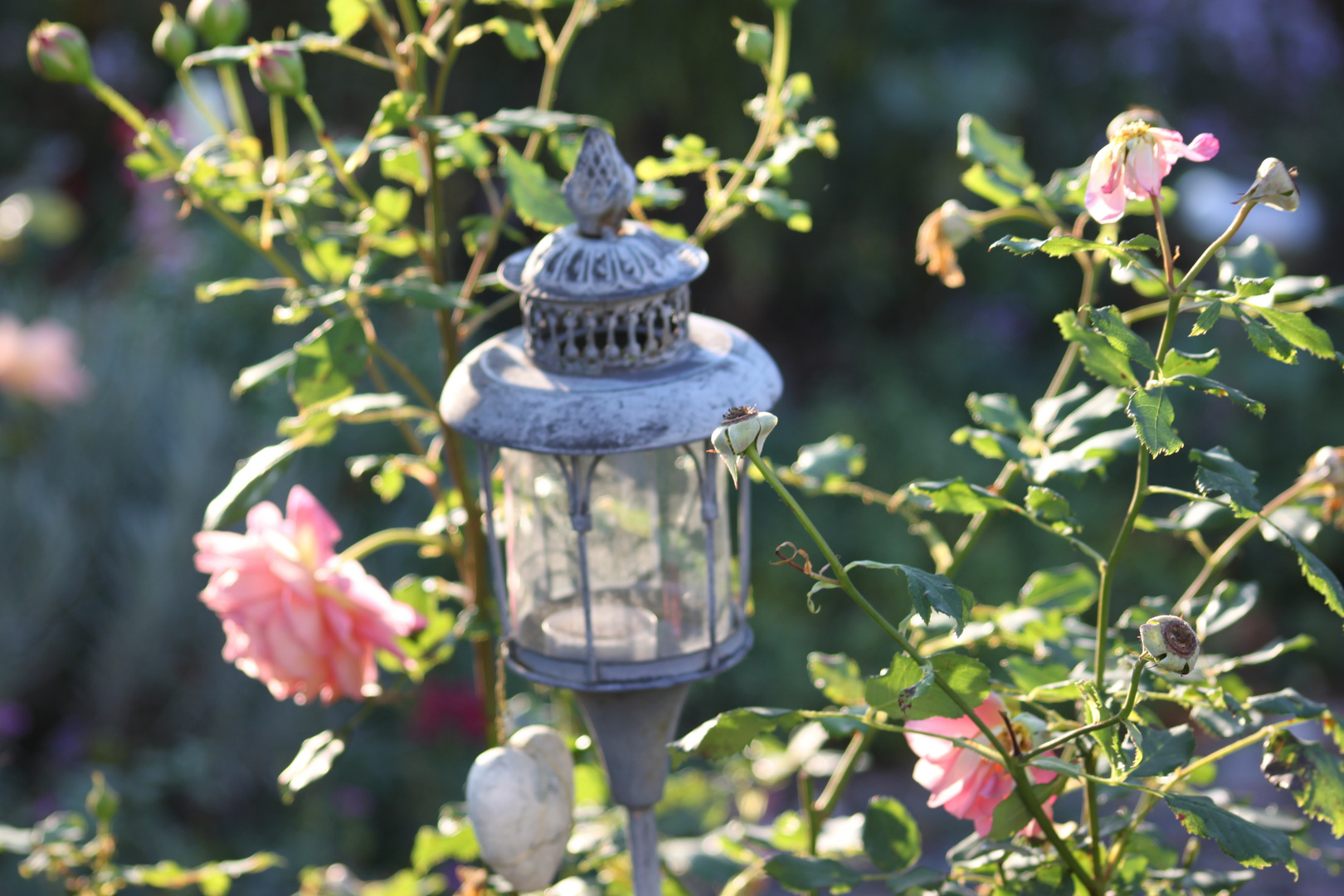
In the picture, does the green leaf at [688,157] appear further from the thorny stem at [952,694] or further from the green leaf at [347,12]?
the thorny stem at [952,694]

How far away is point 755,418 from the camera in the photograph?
59 centimetres

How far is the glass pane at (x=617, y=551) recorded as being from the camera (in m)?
0.90

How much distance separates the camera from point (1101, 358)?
71cm

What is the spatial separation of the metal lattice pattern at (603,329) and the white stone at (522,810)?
289 millimetres

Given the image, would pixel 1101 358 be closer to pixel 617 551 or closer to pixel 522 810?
pixel 617 551

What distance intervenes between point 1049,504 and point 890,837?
11.1 inches

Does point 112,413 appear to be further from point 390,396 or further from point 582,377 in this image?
point 582,377

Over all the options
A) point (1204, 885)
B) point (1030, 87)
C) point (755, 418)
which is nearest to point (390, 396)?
point (755, 418)

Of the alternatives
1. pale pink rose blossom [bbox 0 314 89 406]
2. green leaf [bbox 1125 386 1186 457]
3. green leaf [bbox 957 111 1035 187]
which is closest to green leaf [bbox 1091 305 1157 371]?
green leaf [bbox 1125 386 1186 457]

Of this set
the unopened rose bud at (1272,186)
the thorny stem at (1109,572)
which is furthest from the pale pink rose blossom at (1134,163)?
the thorny stem at (1109,572)

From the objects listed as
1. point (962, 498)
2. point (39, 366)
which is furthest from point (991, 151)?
point (39, 366)

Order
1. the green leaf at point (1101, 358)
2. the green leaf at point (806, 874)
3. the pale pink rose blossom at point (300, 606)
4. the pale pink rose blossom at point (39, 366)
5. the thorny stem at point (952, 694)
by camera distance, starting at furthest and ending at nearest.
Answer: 1. the pale pink rose blossom at point (39, 366)
2. the pale pink rose blossom at point (300, 606)
3. the green leaf at point (806, 874)
4. the green leaf at point (1101, 358)
5. the thorny stem at point (952, 694)

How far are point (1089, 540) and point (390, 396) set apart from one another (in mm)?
2489

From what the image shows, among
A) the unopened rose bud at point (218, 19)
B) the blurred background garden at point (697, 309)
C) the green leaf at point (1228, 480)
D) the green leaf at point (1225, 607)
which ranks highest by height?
the unopened rose bud at point (218, 19)
